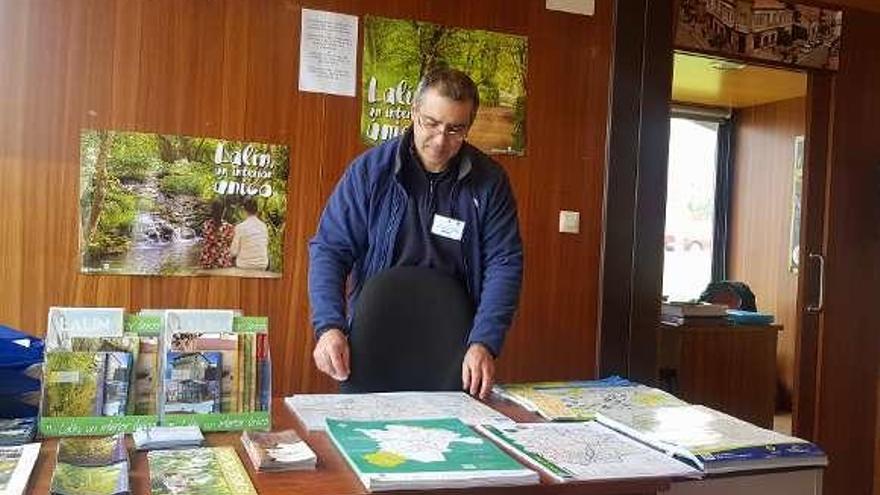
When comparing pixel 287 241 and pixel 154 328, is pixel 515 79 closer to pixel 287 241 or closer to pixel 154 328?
pixel 287 241

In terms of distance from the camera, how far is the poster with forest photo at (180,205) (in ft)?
8.94

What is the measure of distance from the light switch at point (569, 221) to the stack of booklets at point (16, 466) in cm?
242

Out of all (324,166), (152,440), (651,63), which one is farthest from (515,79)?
(152,440)

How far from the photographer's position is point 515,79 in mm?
3217

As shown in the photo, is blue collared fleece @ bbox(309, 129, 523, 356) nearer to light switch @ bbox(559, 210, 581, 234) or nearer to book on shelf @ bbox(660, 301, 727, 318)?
light switch @ bbox(559, 210, 581, 234)

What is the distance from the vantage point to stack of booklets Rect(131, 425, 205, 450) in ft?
3.99

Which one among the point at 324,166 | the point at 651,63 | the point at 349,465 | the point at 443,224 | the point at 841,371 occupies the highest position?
the point at 651,63

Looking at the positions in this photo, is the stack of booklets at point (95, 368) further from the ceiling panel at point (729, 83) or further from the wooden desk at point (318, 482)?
the ceiling panel at point (729, 83)

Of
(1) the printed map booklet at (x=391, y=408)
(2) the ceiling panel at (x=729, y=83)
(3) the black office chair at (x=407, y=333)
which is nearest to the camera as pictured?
(1) the printed map booklet at (x=391, y=408)

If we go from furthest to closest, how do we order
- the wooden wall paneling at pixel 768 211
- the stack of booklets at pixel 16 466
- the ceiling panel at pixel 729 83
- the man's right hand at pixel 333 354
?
the wooden wall paneling at pixel 768 211 → the ceiling panel at pixel 729 83 → the man's right hand at pixel 333 354 → the stack of booklets at pixel 16 466

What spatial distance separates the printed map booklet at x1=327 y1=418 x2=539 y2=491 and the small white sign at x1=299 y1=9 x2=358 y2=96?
1.85 m

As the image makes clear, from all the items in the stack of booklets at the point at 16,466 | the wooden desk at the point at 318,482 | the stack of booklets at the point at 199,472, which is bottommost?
the wooden desk at the point at 318,482

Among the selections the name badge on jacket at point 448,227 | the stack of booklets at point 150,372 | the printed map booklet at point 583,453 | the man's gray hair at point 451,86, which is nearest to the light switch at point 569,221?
the name badge on jacket at point 448,227

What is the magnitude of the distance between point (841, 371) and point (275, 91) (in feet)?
9.46
